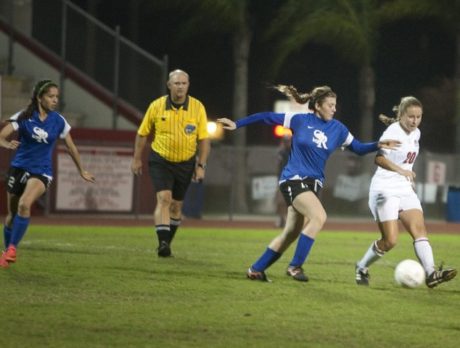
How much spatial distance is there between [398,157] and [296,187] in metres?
1.08

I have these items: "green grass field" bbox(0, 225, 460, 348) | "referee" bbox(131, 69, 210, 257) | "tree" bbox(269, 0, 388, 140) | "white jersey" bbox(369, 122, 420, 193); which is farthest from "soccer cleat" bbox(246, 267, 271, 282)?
"tree" bbox(269, 0, 388, 140)

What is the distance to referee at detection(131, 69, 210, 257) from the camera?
14.8 metres

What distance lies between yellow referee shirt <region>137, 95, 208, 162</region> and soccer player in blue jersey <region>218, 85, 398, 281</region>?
264 cm

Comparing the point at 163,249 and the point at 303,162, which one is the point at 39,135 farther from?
the point at 303,162

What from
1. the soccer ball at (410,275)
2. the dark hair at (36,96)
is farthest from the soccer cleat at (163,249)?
the soccer ball at (410,275)

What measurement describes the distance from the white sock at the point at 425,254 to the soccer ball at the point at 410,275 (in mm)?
82

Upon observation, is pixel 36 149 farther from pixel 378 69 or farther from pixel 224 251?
pixel 378 69

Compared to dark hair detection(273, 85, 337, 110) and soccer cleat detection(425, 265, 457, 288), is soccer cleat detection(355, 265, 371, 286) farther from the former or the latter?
dark hair detection(273, 85, 337, 110)

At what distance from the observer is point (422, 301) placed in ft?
36.5

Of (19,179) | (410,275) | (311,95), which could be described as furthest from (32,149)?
(410,275)

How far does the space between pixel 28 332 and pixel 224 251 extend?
8.53 m

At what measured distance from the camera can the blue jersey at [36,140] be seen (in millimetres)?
13242

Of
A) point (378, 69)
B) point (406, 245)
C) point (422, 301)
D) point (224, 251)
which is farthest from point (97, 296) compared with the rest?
point (378, 69)

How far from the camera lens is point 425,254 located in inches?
477
